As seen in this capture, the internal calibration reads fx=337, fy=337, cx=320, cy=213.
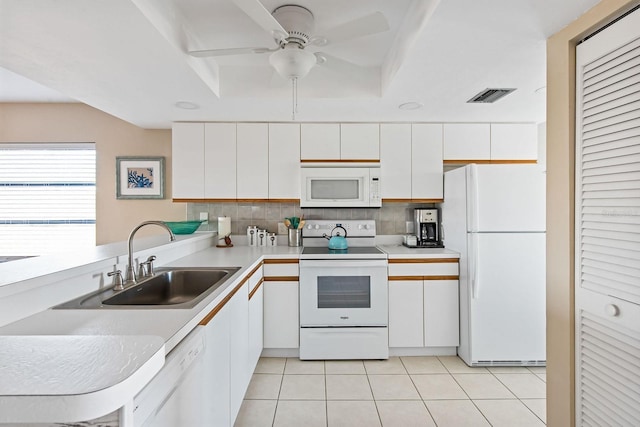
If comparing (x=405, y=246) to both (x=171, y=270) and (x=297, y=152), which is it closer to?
(x=297, y=152)

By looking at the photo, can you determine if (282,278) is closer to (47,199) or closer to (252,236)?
(252,236)

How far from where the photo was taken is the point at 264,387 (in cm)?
243

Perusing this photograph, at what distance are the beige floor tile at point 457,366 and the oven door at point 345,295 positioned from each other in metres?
0.60

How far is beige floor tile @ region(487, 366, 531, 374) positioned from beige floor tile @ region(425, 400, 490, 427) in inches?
22.6

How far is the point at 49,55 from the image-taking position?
1.84 m

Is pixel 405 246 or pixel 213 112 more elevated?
pixel 213 112

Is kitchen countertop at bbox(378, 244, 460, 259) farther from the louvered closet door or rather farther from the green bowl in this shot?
the green bowl

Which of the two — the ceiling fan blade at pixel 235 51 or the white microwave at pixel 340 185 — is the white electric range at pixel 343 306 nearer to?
the white microwave at pixel 340 185

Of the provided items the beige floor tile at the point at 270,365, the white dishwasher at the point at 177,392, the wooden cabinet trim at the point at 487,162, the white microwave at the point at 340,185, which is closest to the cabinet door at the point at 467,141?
the wooden cabinet trim at the point at 487,162

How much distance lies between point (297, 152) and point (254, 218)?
856 mm

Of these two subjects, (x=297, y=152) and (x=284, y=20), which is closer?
(x=284, y=20)

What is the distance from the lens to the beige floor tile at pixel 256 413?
2023 mm

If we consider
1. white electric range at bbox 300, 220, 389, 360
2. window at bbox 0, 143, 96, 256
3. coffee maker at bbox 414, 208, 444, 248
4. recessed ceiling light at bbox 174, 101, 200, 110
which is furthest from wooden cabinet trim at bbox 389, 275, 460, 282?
window at bbox 0, 143, 96, 256

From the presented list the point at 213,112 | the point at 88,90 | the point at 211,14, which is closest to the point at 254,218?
the point at 213,112
